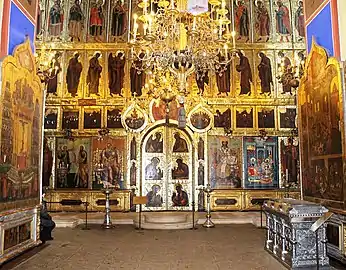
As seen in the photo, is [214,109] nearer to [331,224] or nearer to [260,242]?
[260,242]

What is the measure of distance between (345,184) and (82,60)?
11997 millimetres

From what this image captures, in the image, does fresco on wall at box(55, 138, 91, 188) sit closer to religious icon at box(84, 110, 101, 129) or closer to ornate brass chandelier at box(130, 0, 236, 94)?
religious icon at box(84, 110, 101, 129)

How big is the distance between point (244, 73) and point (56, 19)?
845 cm

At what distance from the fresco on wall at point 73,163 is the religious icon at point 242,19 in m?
8.07

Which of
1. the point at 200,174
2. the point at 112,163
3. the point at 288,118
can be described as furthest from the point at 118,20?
the point at 288,118

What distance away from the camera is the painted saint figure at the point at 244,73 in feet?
50.3

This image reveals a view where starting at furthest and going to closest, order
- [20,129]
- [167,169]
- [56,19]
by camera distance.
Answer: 1. [56,19]
2. [167,169]
3. [20,129]

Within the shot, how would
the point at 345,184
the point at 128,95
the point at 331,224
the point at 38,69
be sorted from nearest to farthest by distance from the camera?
1. the point at 345,184
2. the point at 331,224
3. the point at 38,69
4. the point at 128,95

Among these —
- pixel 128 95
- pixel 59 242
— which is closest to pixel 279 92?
pixel 128 95

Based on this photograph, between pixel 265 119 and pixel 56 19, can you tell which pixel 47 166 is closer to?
pixel 56 19

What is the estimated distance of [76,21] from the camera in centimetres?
1566

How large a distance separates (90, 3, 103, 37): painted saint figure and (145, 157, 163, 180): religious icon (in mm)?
6074

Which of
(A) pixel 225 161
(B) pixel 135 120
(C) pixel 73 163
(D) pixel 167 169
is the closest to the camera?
(C) pixel 73 163

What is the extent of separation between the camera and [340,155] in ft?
21.7
